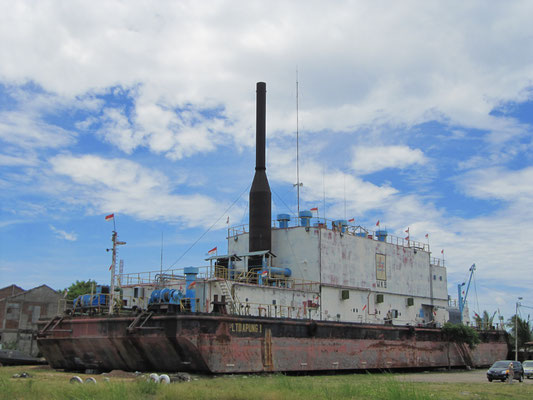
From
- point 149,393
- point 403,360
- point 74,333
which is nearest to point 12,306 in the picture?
point 74,333

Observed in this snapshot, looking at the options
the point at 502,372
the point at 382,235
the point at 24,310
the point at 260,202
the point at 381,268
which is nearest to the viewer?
the point at 502,372

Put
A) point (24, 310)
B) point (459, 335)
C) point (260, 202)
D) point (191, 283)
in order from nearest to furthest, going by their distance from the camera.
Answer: point (191, 283) → point (260, 202) → point (459, 335) → point (24, 310)

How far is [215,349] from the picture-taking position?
26.1m

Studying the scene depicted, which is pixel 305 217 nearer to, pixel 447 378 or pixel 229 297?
pixel 229 297

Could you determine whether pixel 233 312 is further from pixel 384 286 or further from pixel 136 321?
pixel 384 286

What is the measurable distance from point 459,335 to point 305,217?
14898mm

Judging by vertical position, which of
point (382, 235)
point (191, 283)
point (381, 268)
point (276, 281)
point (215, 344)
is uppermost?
point (382, 235)

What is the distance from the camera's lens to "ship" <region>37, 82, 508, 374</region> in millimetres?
26547

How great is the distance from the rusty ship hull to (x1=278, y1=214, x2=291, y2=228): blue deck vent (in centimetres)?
841

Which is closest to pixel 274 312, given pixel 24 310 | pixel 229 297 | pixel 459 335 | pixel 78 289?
pixel 229 297

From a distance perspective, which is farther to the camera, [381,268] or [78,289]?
[78,289]

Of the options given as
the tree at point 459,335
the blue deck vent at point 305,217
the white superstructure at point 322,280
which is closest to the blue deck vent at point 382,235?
the white superstructure at point 322,280

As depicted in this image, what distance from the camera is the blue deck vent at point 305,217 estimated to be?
124 feet

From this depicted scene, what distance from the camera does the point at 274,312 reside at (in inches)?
1256
